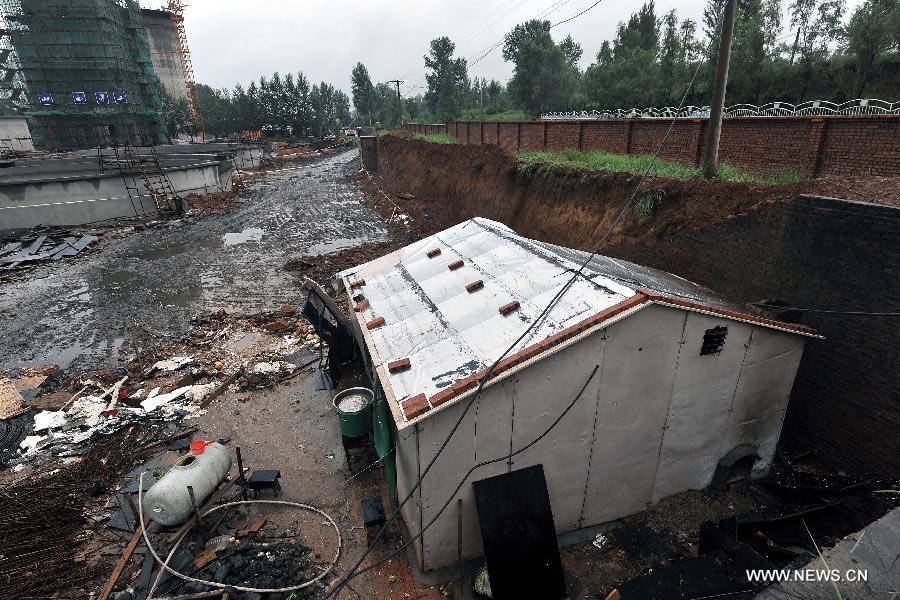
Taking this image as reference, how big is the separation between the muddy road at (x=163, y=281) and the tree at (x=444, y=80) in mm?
45236

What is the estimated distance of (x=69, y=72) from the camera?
157 ft

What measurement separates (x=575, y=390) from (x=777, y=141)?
28.0ft

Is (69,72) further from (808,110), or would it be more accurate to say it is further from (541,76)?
(808,110)

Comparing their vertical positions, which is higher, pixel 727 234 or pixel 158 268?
pixel 727 234

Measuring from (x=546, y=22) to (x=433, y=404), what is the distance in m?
68.6

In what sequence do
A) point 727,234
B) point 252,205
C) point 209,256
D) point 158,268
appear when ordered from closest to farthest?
1. point 727,234
2. point 158,268
3. point 209,256
4. point 252,205

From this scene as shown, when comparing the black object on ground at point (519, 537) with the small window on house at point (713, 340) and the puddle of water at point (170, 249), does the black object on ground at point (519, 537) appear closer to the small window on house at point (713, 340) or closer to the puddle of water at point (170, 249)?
the small window on house at point (713, 340)

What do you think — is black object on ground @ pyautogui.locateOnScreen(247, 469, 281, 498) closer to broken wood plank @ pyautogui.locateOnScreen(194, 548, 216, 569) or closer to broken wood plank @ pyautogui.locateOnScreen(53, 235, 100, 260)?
broken wood plank @ pyautogui.locateOnScreen(194, 548, 216, 569)

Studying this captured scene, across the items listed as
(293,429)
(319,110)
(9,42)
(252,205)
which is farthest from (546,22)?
(293,429)

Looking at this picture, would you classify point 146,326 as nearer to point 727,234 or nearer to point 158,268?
point 158,268

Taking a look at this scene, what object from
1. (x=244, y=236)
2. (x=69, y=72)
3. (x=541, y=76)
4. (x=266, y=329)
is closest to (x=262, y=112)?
(x=69, y=72)

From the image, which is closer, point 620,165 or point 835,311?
point 835,311

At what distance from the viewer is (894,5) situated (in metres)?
22.5

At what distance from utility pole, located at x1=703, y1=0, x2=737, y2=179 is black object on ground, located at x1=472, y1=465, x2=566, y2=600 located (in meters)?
8.03
